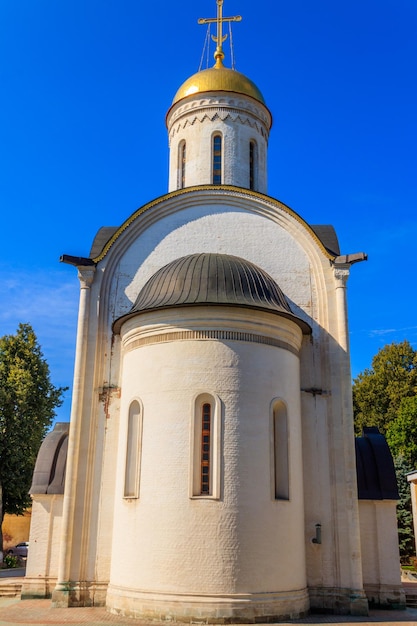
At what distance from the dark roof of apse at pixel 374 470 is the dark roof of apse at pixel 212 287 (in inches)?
132

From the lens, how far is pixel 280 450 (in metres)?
12.9

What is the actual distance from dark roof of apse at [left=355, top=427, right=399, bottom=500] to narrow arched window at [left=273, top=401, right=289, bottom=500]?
2.44 meters

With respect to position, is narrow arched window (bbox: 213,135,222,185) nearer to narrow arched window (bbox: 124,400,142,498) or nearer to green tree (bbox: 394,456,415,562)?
narrow arched window (bbox: 124,400,142,498)

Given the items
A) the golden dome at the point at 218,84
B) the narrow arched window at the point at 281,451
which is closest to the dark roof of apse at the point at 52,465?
the narrow arched window at the point at 281,451

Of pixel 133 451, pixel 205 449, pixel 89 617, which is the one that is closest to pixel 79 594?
pixel 89 617

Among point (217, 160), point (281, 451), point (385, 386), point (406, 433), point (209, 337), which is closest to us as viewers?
point (209, 337)

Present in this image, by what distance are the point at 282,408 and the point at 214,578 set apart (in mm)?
3759

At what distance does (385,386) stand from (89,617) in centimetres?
2706

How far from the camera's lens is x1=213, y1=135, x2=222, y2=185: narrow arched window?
17594 mm

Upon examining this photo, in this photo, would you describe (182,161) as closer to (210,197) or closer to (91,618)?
(210,197)

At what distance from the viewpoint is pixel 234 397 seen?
12.3 m

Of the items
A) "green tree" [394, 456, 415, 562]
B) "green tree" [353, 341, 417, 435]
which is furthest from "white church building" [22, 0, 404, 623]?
"green tree" [353, 341, 417, 435]

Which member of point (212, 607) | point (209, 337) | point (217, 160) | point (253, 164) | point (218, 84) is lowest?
point (212, 607)

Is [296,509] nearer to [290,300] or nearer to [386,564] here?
[386,564]
